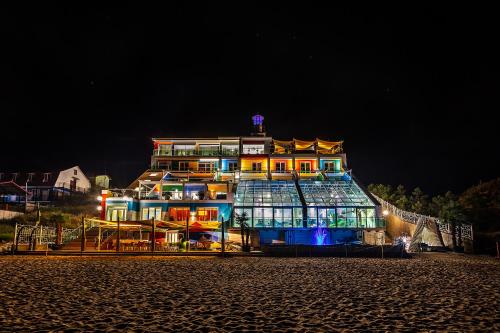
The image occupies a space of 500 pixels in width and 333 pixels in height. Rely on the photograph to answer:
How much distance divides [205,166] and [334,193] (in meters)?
16.8

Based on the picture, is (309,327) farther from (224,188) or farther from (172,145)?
(172,145)

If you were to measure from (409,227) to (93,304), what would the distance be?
2528 centimetres

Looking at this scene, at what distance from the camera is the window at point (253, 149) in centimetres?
4403

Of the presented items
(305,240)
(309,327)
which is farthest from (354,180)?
(309,327)

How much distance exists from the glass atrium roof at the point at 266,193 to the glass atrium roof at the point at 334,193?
116 centimetres

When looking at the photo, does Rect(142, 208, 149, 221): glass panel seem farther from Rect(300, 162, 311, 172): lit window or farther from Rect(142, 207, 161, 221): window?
Rect(300, 162, 311, 172): lit window

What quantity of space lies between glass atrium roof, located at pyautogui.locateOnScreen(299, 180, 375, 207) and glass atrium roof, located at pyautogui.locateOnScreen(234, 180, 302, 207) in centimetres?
116

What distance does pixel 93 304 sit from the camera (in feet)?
26.1

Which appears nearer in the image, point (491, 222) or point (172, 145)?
point (491, 222)

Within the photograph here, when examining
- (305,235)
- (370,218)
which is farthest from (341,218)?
(305,235)

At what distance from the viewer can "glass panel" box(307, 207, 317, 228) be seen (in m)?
28.9

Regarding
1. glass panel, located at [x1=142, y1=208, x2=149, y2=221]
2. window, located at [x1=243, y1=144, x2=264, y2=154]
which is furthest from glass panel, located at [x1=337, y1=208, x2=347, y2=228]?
glass panel, located at [x1=142, y1=208, x2=149, y2=221]

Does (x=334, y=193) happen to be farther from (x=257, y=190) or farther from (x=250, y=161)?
(x=250, y=161)

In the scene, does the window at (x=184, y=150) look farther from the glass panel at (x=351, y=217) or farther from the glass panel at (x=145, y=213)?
the glass panel at (x=351, y=217)
